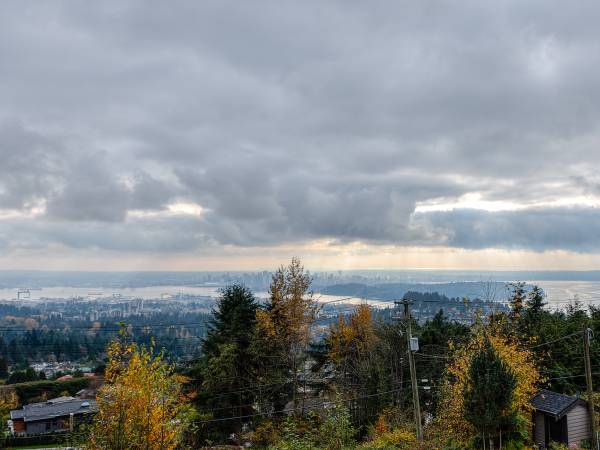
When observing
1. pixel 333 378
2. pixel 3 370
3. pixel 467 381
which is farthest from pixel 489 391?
pixel 3 370

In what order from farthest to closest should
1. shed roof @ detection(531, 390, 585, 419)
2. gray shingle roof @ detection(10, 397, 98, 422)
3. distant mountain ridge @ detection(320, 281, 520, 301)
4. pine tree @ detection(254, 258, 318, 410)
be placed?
gray shingle roof @ detection(10, 397, 98, 422)
distant mountain ridge @ detection(320, 281, 520, 301)
pine tree @ detection(254, 258, 318, 410)
shed roof @ detection(531, 390, 585, 419)

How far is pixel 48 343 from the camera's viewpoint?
141750 mm

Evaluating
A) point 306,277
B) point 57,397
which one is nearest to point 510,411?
point 306,277

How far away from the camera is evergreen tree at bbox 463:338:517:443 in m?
16.1

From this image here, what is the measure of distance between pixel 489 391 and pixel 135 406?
11858 mm

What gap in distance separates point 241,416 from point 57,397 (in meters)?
→ 47.4

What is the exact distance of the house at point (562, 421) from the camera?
20656mm

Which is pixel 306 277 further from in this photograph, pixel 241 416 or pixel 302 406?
pixel 241 416

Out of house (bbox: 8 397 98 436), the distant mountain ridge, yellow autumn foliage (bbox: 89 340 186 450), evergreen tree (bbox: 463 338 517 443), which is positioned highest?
yellow autumn foliage (bbox: 89 340 186 450)

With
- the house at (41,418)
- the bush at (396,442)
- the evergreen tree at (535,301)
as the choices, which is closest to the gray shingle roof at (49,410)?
the house at (41,418)

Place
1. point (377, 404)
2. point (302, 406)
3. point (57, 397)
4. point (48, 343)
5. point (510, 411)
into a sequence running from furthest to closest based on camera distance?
point (48, 343) < point (57, 397) < point (377, 404) < point (302, 406) < point (510, 411)

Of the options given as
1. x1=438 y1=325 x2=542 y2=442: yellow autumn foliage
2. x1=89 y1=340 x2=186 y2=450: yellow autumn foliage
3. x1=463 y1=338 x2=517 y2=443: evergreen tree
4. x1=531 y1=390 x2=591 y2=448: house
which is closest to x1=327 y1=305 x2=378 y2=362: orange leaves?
x1=438 y1=325 x2=542 y2=442: yellow autumn foliage

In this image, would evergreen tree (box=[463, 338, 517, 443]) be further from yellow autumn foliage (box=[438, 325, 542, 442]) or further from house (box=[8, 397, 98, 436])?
house (box=[8, 397, 98, 436])

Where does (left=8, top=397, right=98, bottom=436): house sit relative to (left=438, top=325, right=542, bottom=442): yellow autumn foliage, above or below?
below
